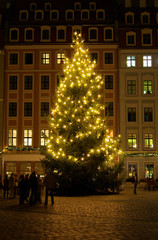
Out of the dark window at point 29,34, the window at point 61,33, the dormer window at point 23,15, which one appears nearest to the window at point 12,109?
the dark window at point 29,34

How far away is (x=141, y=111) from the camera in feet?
169

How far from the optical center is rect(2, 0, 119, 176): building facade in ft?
169

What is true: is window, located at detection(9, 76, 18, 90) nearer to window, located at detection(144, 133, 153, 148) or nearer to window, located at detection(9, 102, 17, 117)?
window, located at detection(9, 102, 17, 117)

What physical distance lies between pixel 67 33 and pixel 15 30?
631 centimetres

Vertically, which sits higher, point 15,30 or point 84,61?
point 15,30

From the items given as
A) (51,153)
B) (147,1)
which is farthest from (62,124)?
(147,1)

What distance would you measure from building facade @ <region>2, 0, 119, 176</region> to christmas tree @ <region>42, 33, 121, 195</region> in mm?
21525

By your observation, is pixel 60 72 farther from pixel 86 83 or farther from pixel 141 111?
pixel 86 83

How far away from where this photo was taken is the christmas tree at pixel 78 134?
2858cm

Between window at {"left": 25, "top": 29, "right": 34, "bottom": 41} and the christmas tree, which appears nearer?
the christmas tree


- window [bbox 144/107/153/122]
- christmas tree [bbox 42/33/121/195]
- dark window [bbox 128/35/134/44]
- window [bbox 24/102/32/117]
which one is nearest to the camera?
christmas tree [bbox 42/33/121/195]

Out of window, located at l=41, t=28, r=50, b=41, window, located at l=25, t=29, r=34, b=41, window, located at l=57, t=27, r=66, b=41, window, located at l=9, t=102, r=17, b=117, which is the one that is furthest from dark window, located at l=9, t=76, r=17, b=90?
window, located at l=57, t=27, r=66, b=41

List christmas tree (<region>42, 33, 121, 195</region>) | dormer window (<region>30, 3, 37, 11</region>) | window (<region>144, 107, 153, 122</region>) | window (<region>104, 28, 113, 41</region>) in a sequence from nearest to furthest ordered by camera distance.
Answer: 1. christmas tree (<region>42, 33, 121, 195</region>)
2. window (<region>144, 107, 153, 122</region>)
3. window (<region>104, 28, 113, 41</region>)
4. dormer window (<region>30, 3, 37, 11</region>)

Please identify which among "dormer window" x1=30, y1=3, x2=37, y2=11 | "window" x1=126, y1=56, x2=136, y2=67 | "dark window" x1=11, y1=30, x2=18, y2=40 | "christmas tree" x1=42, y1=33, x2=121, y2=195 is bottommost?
"christmas tree" x1=42, y1=33, x2=121, y2=195
